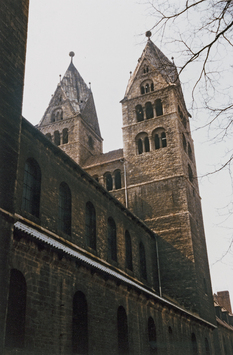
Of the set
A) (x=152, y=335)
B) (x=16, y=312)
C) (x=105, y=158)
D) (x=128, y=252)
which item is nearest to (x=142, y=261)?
(x=128, y=252)

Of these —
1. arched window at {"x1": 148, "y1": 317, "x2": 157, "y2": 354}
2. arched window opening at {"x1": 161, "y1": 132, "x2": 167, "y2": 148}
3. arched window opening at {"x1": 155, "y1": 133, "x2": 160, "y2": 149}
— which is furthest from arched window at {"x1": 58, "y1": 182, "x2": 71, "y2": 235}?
arched window opening at {"x1": 161, "y1": 132, "x2": 167, "y2": 148}

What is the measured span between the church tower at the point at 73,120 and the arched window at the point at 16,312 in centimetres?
2443

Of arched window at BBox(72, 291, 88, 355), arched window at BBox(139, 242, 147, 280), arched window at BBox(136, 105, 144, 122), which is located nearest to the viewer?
arched window at BBox(72, 291, 88, 355)

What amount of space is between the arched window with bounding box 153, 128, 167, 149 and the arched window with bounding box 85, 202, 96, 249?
13.6 meters

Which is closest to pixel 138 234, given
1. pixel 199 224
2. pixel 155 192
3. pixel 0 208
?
pixel 155 192

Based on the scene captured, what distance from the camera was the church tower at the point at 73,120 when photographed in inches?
1473

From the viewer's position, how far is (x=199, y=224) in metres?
31.6

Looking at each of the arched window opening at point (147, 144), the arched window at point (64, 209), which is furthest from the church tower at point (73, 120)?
the arched window at point (64, 209)

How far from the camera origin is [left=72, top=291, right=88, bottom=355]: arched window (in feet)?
45.8

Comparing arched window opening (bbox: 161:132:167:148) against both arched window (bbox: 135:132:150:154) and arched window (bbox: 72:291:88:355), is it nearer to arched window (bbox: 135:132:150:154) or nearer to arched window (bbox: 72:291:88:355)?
arched window (bbox: 135:132:150:154)

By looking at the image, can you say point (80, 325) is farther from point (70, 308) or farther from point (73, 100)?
point (73, 100)

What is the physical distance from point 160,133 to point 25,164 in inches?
751

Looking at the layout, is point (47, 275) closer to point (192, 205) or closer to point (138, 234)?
point (138, 234)

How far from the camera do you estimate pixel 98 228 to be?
19781 millimetres
